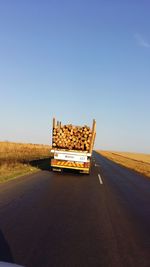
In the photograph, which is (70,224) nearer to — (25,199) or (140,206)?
(25,199)

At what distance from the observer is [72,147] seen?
25.2 meters

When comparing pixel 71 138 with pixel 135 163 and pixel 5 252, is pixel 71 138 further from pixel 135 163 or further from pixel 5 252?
pixel 135 163

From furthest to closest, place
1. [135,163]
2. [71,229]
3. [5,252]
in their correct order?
[135,163]
[71,229]
[5,252]

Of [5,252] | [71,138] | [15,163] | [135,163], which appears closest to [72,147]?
[71,138]

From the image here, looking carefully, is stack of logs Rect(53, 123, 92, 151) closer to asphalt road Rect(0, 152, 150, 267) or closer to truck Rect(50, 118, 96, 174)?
truck Rect(50, 118, 96, 174)

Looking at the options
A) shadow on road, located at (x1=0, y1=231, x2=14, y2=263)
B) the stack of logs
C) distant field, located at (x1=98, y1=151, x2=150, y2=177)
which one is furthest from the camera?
distant field, located at (x1=98, y1=151, x2=150, y2=177)

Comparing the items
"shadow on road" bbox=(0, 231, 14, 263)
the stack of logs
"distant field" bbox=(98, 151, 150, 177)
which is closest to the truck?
the stack of logs

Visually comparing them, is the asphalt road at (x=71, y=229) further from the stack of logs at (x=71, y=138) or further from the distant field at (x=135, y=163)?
the distant field at (x=135, y=163)

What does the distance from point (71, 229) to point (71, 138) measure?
1641cm

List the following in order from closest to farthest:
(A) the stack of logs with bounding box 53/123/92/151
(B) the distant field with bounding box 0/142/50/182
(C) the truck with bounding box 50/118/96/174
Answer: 1. (B) the distant field with bounding box 0/142/50/182
2. (C) the truck with bounding box 50/118/96/174
3. (A) the stack of logs with bounding box 53/123/92/151

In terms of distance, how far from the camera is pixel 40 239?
7758 mm

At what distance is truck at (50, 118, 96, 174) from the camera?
2372 centimetres

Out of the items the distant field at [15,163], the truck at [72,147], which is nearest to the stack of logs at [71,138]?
the truck at [72,147]

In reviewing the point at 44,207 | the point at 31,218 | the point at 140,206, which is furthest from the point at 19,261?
the point at 140,206
